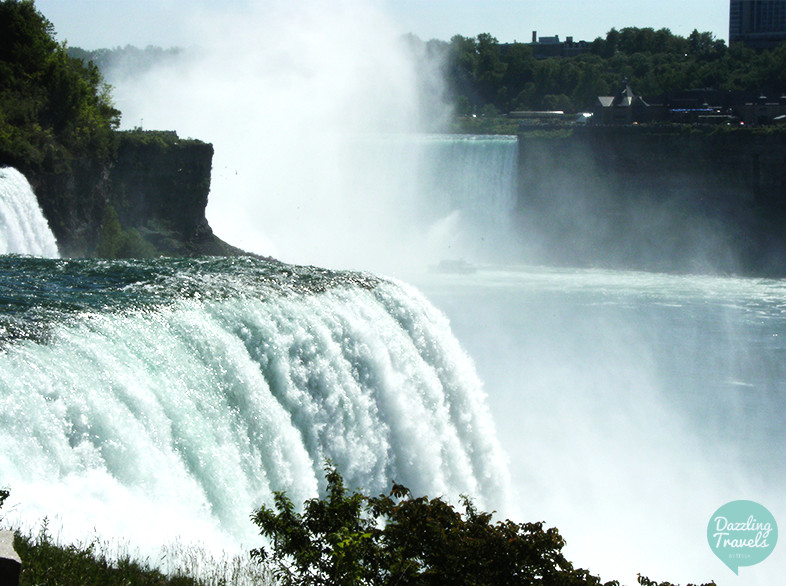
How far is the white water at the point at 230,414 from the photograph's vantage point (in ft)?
30.5

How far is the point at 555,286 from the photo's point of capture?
44.2 metres

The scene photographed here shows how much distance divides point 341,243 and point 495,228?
869cm

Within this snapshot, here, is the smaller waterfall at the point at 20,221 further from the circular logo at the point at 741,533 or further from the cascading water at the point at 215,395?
the circular logo at the point at 741,533

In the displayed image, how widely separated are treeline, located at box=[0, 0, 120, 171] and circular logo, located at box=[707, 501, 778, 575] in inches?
726

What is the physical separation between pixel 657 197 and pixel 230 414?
44.4 metres

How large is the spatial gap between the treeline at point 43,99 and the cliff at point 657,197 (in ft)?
90.9

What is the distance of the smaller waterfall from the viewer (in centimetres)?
2166

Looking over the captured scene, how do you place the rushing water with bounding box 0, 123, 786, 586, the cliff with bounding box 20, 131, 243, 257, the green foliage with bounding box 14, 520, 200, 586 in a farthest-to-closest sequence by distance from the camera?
the cliff with bounding box 20, 131, 243, 257
the rushing water with bounding box 0, 123, 786, 586
the green foliage with bounding box 14, 520, 200, 586

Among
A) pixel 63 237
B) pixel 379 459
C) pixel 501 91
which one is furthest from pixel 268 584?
pixel 501 91

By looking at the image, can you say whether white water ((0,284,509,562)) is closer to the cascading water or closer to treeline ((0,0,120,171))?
the cascading water

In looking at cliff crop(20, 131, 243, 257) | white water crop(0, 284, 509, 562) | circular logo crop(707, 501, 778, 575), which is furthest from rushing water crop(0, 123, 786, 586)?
cliff crop(20, 131, 243, 257)

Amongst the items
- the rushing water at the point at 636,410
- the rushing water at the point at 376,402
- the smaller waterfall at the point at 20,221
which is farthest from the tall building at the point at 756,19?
the smaller waterfall at the point at 20,221

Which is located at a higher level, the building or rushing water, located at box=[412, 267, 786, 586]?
the building

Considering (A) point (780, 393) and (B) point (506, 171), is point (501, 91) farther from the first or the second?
(A) point (780, 393)
